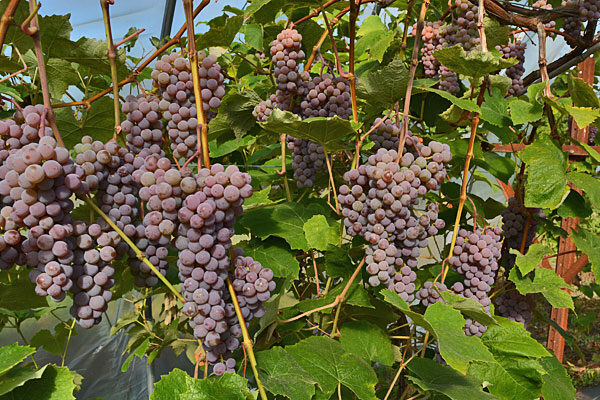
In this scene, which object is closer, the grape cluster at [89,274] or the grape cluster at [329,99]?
the grape cluster at [89,274]

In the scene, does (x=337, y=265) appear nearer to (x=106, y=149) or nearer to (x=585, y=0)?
(x=106, y=149)

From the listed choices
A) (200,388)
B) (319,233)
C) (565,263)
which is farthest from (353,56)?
(565,263)

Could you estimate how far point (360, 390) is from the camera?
33.0 inches

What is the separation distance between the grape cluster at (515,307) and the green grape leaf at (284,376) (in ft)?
A: 2.46

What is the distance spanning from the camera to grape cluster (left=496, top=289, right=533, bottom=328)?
1.24 metres

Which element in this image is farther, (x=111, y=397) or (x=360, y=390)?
(x=111, y=397)

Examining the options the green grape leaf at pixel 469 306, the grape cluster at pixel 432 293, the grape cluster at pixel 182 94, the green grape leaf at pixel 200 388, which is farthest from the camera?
the grape cluster at pixel 432 293

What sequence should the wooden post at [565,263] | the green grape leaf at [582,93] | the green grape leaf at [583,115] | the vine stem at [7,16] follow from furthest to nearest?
1. the wooden post at [565,263]
2. the green grape leaf at [582,93]
3. the green grape leaf at [583,115]
4. the vine stem at [7,16]

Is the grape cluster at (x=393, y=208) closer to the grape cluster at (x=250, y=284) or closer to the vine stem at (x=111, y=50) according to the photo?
the grape cluster at (x=250, y=284)

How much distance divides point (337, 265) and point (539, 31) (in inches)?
35.1

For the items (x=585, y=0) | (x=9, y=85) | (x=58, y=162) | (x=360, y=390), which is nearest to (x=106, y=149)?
(x=58, y=162)

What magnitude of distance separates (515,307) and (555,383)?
221 millimetres

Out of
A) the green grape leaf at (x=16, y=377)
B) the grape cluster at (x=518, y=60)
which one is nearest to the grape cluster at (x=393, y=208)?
the green grape leaf at (x=16, y=377)

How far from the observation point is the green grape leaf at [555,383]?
1128 millimetres
